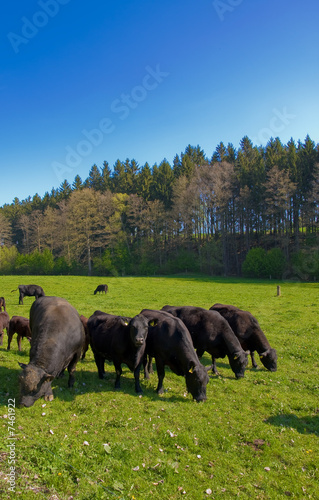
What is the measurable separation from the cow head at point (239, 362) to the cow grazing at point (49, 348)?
431 centimetres

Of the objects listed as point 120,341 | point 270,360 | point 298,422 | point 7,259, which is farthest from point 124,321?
point 7,259

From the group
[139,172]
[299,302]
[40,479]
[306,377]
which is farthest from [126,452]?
[139,172]

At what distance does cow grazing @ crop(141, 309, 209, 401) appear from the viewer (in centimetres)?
697

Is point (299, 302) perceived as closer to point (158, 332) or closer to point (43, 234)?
point (158, 332)

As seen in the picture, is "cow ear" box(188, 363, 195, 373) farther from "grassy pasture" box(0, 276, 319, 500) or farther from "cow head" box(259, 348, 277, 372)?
"cow head" box(259, 348, 277, 372)

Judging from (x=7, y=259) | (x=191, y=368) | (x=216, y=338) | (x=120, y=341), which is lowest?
(x=191, y=368)

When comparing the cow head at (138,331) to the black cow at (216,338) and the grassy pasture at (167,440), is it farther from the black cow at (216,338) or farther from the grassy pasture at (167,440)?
the black cow at (216,338)

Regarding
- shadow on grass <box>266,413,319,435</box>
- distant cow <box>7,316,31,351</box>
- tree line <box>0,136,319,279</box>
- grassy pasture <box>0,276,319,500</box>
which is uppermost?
tree line <box>0,136,319,279</box>

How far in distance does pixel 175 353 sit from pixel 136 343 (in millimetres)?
1045

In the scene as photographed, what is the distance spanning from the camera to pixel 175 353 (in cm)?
740

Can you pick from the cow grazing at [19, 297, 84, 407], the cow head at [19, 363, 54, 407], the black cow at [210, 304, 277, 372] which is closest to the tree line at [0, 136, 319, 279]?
the black cow at [210, 304, 277, 372]

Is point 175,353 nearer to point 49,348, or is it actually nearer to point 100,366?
point 100,366

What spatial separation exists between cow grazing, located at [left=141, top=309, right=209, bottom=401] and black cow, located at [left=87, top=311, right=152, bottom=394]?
0.42 meters

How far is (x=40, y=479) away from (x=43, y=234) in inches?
2643
